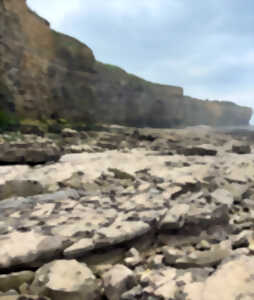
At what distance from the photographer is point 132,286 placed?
252 centimetres

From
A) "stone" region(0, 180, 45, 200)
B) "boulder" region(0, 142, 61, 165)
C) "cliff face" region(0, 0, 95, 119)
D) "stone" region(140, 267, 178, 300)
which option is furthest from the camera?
"cliff face" region(0, 0, 95, 119)

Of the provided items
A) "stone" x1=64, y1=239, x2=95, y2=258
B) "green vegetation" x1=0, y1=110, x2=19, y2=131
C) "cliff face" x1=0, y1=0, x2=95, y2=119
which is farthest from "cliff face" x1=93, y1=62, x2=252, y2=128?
"stone" x1=64, y1=239, x2=95, y2=258

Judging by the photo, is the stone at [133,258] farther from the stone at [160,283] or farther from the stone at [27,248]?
the stone at [27,248]

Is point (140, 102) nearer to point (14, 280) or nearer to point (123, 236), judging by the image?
point (123, 236)

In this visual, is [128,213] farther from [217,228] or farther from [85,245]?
[217,228]

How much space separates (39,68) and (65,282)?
2282 centimetres

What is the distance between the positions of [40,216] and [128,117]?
38549 mm

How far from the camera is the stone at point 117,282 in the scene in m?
2.41

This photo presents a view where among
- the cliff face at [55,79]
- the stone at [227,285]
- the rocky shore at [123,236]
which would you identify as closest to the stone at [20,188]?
the rocky shore at [123,236]

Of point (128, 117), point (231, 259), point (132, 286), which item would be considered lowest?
point (132, 286)

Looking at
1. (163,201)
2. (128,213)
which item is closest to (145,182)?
(163,201)

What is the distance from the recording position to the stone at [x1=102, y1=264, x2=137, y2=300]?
241 centimetres

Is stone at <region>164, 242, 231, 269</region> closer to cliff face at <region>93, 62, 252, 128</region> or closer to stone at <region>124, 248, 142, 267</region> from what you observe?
stone at <region>124, 248, 142, 267</region>

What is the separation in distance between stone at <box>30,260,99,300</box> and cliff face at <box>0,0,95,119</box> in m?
18.6
